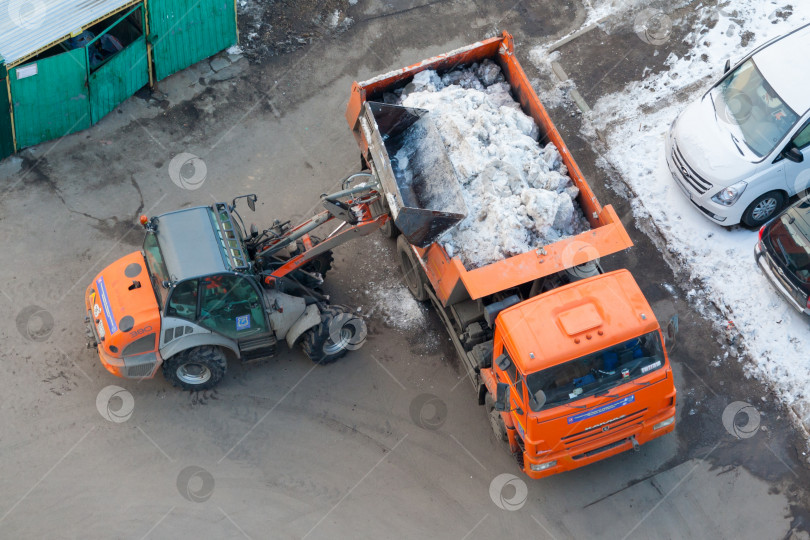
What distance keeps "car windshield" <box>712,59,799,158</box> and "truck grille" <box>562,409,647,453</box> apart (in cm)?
441

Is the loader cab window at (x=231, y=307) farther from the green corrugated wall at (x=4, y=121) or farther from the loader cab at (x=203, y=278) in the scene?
the green corrugated wall at (x=4, y=121)

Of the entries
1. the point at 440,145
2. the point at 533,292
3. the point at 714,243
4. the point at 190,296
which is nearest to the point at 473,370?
the point at 533,292

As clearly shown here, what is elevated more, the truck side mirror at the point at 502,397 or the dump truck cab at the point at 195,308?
the dump truck cab at the point at 195,308

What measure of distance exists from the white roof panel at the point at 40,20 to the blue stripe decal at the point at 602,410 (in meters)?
8.77

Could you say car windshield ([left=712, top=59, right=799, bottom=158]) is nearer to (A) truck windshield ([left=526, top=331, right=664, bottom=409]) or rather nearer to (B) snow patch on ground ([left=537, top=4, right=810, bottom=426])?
(B) snow patch on ground ([left=537, top=4, right=810, bottom=426])

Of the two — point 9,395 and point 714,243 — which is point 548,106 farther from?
point 9,395

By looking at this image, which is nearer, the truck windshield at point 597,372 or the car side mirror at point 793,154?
the truck windshield at point 597,372

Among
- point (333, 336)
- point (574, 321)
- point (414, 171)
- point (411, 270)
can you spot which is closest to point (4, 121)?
point (333, 336)

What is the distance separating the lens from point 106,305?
8938 millimetres

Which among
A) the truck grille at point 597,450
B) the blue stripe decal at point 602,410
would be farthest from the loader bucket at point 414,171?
the truck grille at point 597,450

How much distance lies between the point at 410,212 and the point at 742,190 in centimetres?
502

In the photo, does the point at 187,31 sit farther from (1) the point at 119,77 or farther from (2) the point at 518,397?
(2) the point at 518,397

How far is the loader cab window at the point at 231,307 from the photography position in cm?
866

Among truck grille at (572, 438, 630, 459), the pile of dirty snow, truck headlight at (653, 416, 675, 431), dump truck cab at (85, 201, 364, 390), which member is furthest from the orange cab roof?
dump truck cab at (85, 201, 364, 390)
